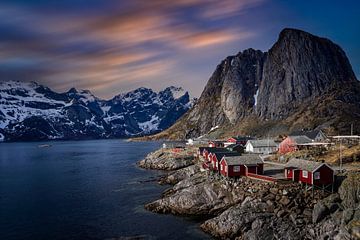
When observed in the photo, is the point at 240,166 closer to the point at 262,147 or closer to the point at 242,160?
the point at 242,160

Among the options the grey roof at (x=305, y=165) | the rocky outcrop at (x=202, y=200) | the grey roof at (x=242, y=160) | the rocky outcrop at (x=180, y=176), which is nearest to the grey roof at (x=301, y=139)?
the rocky outcrop at (x=180, y=176)

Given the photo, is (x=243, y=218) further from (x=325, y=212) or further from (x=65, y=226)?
(x=65, y=226)

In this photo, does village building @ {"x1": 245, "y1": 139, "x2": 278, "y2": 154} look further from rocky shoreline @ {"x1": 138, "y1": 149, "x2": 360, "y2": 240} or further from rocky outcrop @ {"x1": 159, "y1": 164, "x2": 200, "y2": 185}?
rocky shoreline @ {"x1": 138, "y1": 149, "x2": 360, "y2": 240}

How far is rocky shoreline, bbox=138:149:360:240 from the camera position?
4164cm

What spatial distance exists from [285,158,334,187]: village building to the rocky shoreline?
1.81 metres

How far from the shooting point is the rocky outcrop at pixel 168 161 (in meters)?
113

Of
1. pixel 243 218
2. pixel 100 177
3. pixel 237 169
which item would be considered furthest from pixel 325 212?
pixel 100 177

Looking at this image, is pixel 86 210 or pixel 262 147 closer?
pixel 86 210

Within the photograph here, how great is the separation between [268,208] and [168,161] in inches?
2789

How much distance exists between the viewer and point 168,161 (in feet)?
388

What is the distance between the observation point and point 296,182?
181ft

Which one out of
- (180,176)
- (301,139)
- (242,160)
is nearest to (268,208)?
(242,160)

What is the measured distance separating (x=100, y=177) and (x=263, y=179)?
61.3 metres

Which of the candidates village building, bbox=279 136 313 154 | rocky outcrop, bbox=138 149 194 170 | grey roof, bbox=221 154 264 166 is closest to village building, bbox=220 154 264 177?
grey roof, bbox=221 154 264 166
